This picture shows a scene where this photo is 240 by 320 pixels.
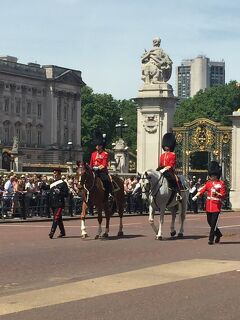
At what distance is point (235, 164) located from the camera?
4000 cm

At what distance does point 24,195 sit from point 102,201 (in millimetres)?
10589

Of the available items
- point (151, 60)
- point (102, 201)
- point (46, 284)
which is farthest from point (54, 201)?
point (151, 60)

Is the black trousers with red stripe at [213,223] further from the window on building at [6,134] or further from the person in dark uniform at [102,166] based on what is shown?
the window on building at [6,134]

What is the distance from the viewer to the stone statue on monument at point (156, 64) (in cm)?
3812

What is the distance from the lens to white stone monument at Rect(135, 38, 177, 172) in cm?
3816

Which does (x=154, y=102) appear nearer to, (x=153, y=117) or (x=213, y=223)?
(x=153, y=117)

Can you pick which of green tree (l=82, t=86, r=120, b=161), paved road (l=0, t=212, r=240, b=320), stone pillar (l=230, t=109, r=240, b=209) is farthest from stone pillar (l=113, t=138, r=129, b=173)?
green tree (l=82, t=86, r=120, b=161)

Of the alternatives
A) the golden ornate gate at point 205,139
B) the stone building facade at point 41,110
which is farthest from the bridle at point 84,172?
the stone building facade at point 41,110

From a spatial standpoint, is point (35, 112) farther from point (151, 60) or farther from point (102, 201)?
point (102, 201)

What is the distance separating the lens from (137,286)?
12.0 metres

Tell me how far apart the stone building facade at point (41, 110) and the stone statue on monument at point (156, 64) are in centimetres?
10829

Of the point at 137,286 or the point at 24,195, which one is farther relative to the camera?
the point at 24,195

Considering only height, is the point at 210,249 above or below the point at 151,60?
below

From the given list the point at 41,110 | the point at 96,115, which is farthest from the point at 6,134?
the point at 96,115
